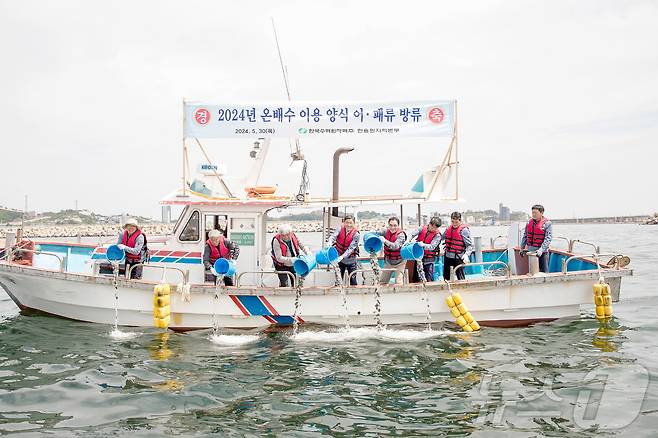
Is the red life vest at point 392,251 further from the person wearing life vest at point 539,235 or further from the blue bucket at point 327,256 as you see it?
the person wearing life vest at point 539,235

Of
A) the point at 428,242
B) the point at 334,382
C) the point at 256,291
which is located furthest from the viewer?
the point at 428,242

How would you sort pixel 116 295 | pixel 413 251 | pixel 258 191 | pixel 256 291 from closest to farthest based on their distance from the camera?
pixel 413 251 < pixel 256 291 < pixel 116 295 < pixel 258 191

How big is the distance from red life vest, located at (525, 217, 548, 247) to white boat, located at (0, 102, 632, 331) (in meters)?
0.84

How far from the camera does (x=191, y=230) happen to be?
11.2 meters

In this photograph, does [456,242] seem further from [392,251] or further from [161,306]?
[161,306]

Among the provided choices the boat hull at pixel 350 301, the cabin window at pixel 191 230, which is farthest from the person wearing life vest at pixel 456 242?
the cabin window at pixel 191 230

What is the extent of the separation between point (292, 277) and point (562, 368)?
511 centimetres

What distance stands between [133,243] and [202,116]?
2.91 m

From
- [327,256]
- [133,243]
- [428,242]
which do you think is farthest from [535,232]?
[133,243]

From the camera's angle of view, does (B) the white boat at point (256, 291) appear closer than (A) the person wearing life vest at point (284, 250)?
Yes

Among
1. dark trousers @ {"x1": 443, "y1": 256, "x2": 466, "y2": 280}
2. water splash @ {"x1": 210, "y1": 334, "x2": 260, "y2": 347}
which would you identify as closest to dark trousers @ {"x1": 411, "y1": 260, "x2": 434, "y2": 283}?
dark trousers @ {"x1": 443, "y1": 256, "x2": 466, "y2": 280}

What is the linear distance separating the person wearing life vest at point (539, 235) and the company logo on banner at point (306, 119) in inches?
110

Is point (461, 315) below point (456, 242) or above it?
below

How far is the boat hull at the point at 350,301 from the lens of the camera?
10.0 metres
